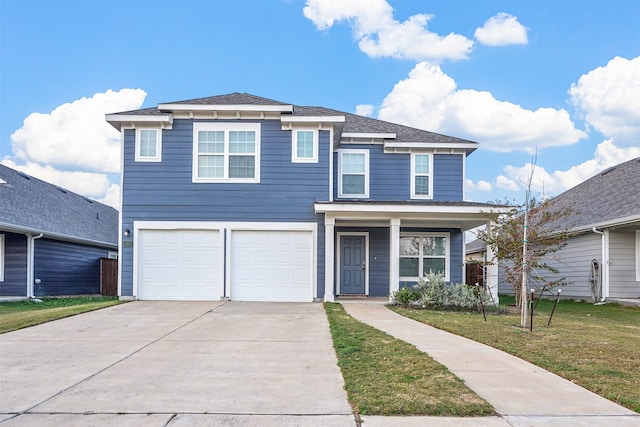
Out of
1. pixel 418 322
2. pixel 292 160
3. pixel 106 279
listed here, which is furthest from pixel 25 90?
pixel 418 322

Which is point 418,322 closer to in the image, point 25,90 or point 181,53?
point 181,53

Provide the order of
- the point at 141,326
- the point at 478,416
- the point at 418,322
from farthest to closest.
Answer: the point at 418,322
the point at 141,326
the point at 478,416

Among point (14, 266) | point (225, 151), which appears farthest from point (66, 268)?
point (225, 151)

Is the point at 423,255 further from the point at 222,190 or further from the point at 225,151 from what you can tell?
the point at 225,151

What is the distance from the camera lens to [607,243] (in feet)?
57.4

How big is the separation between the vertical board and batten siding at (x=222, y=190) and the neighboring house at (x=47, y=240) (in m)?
4.07

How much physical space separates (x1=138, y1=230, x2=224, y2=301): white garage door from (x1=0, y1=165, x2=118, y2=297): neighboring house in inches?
170

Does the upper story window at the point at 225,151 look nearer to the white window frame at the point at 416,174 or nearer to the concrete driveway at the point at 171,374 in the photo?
the white window frame at the point at 416,174

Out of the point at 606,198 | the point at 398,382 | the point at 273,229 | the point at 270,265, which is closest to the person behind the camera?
the point at 398,382

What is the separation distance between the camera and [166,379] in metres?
6.20

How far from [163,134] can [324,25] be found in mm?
5903

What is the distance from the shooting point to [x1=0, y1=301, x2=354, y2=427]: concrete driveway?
4.93 meters

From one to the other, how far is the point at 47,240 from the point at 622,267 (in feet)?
63.2

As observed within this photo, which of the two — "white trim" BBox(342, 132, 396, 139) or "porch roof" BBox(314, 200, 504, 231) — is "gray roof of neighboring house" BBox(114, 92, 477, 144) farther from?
"porch roof" BBox(314, 200, 504, 231)
